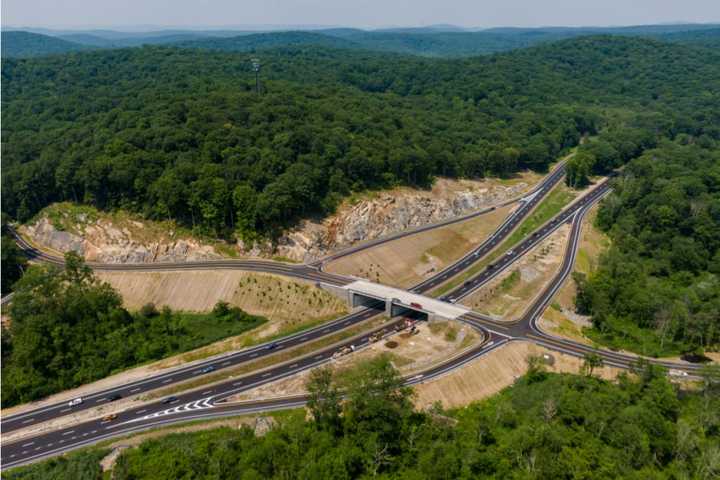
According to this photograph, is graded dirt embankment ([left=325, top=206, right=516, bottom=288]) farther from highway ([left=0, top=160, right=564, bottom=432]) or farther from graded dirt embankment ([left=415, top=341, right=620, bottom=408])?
graded dirt embankment ([left=415, top=341, right=620, bottom=408])

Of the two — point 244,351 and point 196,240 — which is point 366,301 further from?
point 196,240

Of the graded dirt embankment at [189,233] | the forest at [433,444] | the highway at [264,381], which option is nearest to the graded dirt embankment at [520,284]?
the highway at [264,381]

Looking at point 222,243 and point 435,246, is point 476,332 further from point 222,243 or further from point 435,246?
point 222,243

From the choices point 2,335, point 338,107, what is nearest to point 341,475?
point 2,335

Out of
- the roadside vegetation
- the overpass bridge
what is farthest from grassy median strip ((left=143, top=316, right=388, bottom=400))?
the roadside vegetation

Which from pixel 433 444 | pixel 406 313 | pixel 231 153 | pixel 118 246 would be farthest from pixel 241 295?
pixel 433 444

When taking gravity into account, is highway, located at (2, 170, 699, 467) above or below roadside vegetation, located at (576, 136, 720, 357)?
below
